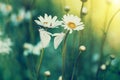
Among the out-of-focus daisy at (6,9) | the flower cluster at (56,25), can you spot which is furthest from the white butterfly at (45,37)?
the out-of-focus daisy at (6,9)

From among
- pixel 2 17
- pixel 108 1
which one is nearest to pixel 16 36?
pixel 2 17

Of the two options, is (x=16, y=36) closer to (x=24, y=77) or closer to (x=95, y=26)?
(x=24, y=77)

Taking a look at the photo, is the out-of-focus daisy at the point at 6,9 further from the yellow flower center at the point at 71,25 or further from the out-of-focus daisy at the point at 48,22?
the yellow flower center at the point at 71,25

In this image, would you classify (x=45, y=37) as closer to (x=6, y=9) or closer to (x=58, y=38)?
(x=58, y=38)

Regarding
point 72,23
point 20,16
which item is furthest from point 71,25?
point 20,16

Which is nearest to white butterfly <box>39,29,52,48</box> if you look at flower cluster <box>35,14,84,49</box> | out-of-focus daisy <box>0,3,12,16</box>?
flower cluster <box>35,14,84,49</box>

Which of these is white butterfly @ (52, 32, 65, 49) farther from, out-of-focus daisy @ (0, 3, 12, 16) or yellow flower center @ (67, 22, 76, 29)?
out-of-focus daisy @ (0, 3, 12, 16)

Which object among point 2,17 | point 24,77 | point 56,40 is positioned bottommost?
point 24,77
